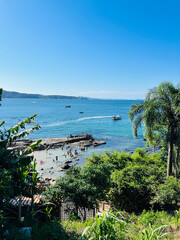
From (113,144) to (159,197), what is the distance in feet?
110

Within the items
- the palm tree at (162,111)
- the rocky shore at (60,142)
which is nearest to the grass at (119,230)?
the palm tree at (162,111)

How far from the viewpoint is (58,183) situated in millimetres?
8664

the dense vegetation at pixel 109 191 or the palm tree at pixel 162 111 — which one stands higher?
the palm tree at pixel 162 111

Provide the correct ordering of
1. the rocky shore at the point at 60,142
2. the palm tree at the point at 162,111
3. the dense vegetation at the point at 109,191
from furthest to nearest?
the rocky shore at the point at 60,142 → the palm tree at the point at 162,111 → the dense vegetation at the point at 109,191

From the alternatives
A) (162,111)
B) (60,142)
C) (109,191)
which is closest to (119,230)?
(109,191)

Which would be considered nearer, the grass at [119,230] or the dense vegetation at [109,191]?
the grass at [119,230]

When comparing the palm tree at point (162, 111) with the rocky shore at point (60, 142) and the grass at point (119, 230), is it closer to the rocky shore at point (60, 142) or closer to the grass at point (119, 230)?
the grass at point (119, 230)

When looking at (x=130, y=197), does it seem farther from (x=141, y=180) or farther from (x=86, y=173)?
(x=86, y=173)

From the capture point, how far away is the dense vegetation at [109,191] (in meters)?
4.43

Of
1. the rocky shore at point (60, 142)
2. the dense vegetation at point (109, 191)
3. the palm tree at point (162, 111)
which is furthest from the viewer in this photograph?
the rocky shore at point (60, 142)

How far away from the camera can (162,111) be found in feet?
43.0

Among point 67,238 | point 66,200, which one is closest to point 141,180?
point 66,200

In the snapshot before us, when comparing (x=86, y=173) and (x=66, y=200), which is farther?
(x=86, y=173)

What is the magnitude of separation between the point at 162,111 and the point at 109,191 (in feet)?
22.2
